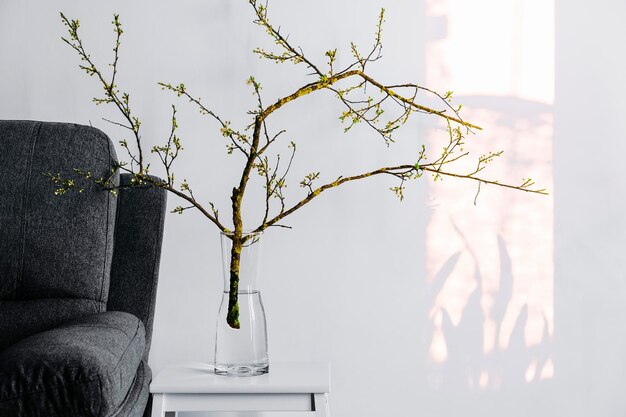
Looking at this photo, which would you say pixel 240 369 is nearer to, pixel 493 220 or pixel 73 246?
pixel 73 246

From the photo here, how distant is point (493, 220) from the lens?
2.05 m

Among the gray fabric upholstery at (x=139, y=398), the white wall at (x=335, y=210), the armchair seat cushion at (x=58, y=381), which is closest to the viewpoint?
the armchair seat cushion at (x=58, y=381)

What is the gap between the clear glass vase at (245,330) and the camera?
1.66 meters

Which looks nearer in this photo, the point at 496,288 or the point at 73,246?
the point at 73,246

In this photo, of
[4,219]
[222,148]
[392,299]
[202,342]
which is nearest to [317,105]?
[222,148]

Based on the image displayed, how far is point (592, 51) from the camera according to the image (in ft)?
6.76

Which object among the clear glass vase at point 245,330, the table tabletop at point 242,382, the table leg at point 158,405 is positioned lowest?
the table leg at point 158,405

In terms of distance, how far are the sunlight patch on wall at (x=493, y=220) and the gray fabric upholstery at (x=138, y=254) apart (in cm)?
77

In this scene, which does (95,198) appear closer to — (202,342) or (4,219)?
(4,219)

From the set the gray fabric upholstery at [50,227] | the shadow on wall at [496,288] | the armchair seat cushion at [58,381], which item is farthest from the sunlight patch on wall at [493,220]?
the armchair seat cushion at [58,381]

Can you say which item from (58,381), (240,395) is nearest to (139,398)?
(240,395)

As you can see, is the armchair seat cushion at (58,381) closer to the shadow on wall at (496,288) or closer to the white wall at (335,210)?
the white wall at (335,210)

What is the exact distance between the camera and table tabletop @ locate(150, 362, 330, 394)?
1.58 m

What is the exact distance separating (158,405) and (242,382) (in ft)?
0.63
